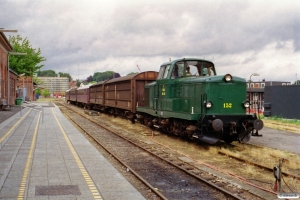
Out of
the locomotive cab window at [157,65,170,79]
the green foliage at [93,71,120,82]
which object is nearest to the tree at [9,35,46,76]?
the green foliage at [93,71,120,82]

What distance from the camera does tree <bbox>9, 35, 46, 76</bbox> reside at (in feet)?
204

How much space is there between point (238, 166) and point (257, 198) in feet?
11.5

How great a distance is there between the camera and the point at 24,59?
207 ft

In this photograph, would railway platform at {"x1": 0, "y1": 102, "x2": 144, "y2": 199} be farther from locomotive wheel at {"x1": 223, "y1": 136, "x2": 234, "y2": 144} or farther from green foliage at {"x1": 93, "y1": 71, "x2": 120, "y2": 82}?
green foliage at {"x1": 93, "y1": 71, "x2": 120, "y2": 82}

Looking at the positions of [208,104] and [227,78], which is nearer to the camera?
[208,104]

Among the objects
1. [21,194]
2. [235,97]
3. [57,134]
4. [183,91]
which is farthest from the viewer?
[57,134]

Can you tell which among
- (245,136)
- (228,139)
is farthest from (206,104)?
(228,139)

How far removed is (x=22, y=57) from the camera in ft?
208

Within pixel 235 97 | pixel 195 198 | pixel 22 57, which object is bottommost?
pixel 195 198

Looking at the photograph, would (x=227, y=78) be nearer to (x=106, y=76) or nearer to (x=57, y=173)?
(x=57, y=173)

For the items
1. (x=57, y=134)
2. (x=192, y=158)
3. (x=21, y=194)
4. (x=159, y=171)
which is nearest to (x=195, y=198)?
(x=159, y=171)

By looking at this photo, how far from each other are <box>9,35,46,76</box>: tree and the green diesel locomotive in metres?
50.7

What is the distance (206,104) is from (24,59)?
181 ft

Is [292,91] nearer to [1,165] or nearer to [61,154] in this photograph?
[61,154]
